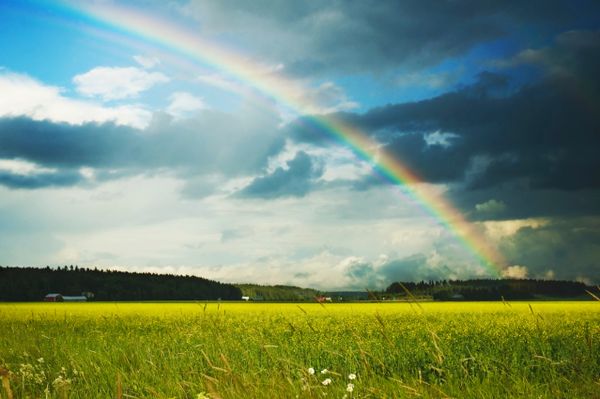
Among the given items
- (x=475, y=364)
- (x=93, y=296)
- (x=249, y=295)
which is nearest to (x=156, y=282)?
(x=93, y=296)

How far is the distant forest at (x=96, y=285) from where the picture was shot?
119 meters

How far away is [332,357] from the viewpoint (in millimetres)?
9664

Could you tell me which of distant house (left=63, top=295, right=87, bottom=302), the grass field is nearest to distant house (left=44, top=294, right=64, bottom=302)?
distant house (left=63, top=295, right=87, bottom=302)

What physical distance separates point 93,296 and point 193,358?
121 m

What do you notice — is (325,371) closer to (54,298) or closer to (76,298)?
(54,298)

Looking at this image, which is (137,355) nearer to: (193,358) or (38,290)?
(193,358)

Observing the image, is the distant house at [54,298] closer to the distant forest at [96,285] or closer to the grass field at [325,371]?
the distant forest at [96,285]

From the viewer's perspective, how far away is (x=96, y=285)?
124m

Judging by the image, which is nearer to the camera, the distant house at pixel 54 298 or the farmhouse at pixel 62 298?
the distant house at pixel 54 298

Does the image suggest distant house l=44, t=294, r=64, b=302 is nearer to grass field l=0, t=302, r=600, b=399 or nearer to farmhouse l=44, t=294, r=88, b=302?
farmhouse l=44, t=294, r=88, b=302

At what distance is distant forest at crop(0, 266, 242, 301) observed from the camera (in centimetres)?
11856

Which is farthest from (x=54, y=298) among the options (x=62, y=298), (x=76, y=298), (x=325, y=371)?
(x=325, y=371)

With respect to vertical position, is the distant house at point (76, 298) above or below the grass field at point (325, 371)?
below

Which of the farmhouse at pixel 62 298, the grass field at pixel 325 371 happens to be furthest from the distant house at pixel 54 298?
the grass field at pixel 325 371
